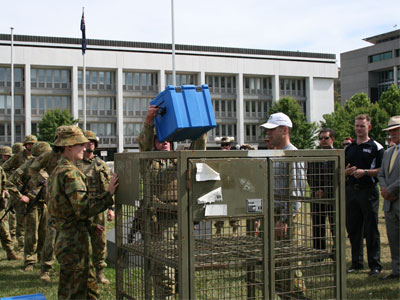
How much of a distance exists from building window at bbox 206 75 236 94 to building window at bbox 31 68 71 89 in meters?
19.1

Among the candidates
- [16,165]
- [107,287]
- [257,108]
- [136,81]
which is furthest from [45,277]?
[257,108]

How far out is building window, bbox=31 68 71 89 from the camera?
64.9 meters

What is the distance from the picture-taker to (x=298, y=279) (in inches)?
196

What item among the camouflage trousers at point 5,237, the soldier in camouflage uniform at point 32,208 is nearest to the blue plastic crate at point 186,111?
the soldier in camouflage uniform at point 32,208

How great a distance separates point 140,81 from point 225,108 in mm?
12793

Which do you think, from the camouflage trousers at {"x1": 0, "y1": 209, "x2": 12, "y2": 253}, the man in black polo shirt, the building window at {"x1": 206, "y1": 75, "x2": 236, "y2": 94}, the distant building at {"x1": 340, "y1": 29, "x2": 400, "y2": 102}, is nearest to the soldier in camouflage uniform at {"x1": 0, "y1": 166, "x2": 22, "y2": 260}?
the camouflage trousers at {"x1": 0, "y1": 209, "x2": 12, "y2": 253}

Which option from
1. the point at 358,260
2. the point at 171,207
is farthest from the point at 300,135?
the point at 171,207

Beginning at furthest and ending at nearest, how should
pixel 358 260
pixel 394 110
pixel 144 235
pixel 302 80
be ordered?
pixel 302 80, pixel 394 110, pixel 358 260, pixel 144 235

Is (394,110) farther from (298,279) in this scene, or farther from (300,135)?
(298,279)

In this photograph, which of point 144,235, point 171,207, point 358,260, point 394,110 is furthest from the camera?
point 394,110

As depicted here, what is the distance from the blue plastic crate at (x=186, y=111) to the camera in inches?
199

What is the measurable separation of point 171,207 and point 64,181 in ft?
4.35

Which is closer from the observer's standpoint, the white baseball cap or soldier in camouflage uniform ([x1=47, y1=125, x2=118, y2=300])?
soldier in camouflage uniform ([x1=47, y1=125, x2=118, y2=300])

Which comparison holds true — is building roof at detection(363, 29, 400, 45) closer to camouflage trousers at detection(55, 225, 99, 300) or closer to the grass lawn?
the grass lawn
